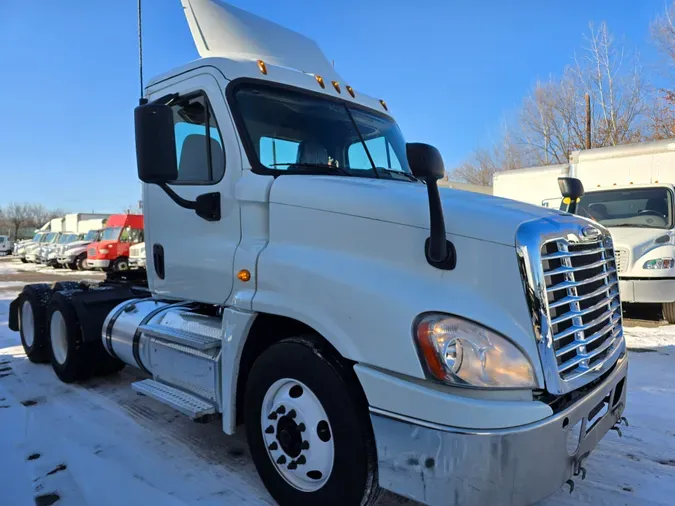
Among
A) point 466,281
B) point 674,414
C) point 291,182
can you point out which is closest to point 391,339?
point 466,281

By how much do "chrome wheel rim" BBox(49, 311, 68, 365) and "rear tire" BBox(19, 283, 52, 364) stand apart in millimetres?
337

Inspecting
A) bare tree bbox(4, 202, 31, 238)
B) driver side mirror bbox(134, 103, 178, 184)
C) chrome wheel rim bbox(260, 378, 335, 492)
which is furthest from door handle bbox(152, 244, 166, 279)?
bare tree bbox(4, 202, 31, 238)

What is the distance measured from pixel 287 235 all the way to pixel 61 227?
53.8 metres

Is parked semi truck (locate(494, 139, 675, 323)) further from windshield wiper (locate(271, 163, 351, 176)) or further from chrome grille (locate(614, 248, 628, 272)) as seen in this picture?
windshield wiper (locate(271, 163, 351, 176))

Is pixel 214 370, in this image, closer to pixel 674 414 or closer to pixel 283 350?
pixel 283 350

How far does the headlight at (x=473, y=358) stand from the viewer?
2.05 m

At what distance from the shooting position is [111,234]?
22.3m

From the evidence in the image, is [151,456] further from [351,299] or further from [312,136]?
[312,136]

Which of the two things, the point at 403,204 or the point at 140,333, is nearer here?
the point at 403,204

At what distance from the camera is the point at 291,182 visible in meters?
2.86

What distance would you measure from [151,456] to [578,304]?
A: 2.91 metres

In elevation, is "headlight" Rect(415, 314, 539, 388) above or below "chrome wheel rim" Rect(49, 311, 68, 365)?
above

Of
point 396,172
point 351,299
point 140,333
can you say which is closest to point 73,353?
point 140,333

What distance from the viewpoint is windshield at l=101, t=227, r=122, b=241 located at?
72.1 feet
